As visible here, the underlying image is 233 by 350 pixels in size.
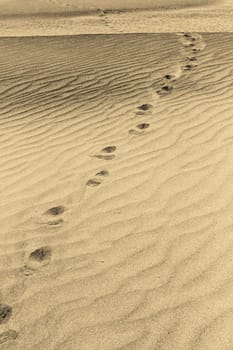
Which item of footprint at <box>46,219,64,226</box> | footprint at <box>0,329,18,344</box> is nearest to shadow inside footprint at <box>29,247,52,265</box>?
footprint at <box>46,219,64,226</box>

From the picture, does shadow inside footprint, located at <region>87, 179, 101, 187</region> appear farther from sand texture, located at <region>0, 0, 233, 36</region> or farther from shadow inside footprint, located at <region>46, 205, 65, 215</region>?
sand texture, located at <region>0, 0, 233, 36</region>

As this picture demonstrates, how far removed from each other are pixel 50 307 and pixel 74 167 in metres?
1.90

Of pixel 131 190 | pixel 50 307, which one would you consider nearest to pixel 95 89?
pixel 131 190

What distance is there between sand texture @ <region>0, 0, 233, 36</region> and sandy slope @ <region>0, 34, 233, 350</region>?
575 cm

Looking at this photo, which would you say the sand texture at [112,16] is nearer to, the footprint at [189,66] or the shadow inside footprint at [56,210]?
the footprint at [189,66]

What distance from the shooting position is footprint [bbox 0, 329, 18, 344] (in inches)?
103

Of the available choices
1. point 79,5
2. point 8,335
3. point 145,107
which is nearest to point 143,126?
point 145,107

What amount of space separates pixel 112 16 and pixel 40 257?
12.6 meters

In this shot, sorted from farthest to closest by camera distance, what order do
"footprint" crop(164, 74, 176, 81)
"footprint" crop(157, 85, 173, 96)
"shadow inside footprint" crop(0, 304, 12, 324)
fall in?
"footprint" crop(164, 74, 176, 81) → "footprint" crop(157, 85, 173, 96) → "shadow inside footprint" crop(0, 304, 12, 324)

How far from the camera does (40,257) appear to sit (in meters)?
3.29

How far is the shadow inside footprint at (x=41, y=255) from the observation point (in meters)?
3.25

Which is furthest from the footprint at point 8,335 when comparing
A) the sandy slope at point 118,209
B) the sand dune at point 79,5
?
the sand dune at point 79,5

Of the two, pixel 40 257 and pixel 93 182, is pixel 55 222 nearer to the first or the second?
pixel 40 257

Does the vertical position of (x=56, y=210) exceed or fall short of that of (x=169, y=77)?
it falls short
